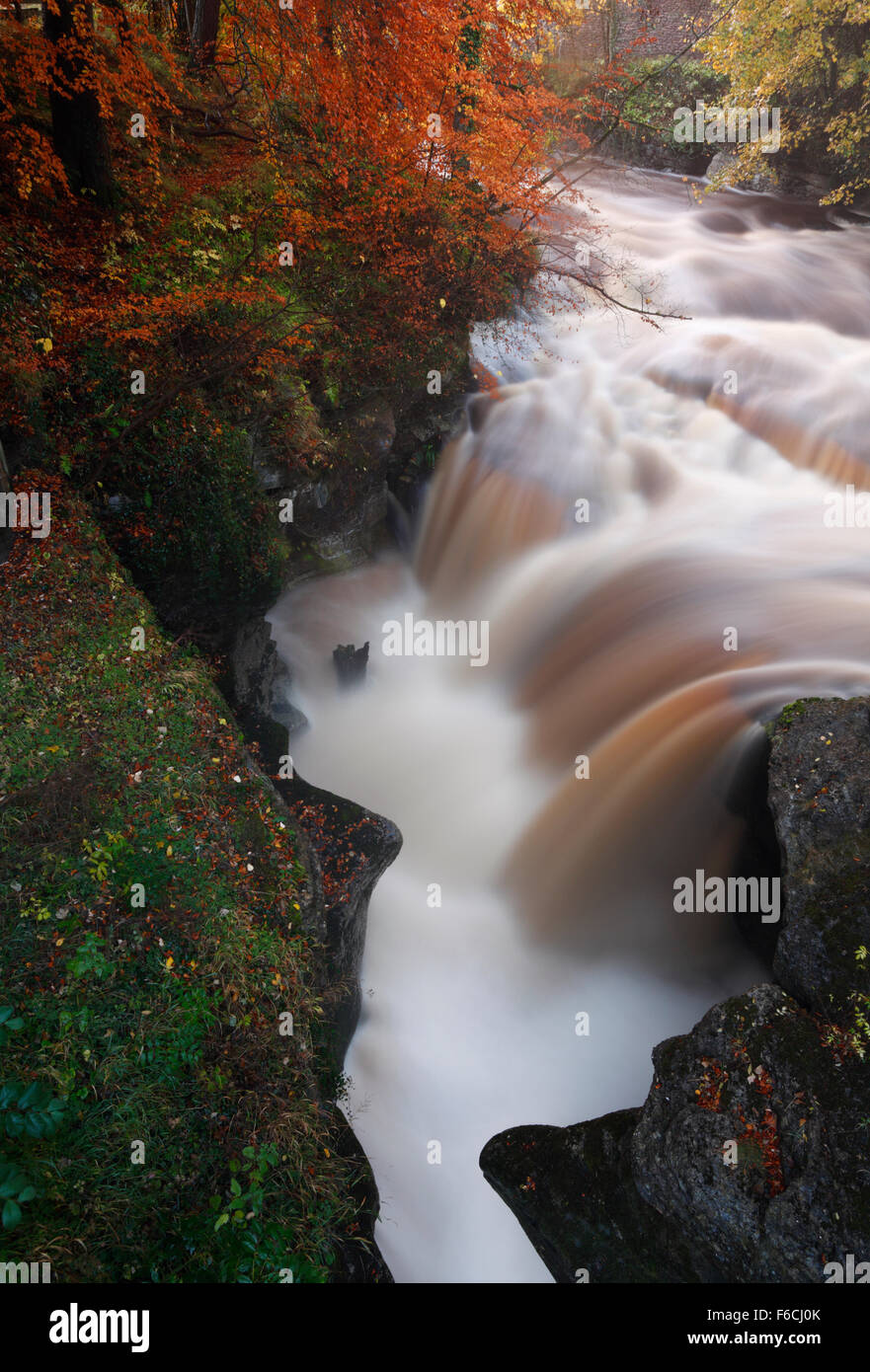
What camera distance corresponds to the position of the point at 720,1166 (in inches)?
171

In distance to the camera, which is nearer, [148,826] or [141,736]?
[148,826]

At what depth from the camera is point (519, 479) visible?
1131cm

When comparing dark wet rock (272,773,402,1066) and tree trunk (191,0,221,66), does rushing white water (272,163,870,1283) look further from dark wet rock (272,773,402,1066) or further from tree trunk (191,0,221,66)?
tree trunk (191,0,221,66)

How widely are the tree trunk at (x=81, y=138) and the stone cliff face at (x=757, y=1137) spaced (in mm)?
9056

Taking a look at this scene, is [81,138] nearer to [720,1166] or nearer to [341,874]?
[341,874]

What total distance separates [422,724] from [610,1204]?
582 cm

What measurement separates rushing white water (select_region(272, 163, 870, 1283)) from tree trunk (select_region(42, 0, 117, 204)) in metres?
5.14

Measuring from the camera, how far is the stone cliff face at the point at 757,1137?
4.10m

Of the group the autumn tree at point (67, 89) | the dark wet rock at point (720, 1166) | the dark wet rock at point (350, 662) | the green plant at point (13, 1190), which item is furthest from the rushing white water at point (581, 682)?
the autumn tree at point (67, 89)

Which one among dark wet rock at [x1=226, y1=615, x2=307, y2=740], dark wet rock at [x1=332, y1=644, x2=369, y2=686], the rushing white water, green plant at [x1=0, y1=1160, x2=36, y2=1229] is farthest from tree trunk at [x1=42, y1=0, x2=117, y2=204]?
green plant at [x1=0, y1=1160, x2=36, y2=1229]

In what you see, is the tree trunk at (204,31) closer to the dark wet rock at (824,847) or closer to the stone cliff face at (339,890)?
the stone cliff face at (339,890)

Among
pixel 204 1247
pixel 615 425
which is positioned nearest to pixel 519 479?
pixel 615 425

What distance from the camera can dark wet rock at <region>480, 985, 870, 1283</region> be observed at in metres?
4.05

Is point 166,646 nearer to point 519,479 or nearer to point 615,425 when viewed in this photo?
point 519,479
